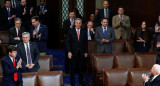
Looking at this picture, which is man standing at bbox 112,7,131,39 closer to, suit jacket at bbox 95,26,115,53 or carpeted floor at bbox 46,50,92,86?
suit jacket at bbox 95,26,115,53

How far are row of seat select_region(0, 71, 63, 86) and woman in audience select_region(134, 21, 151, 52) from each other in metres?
2.70

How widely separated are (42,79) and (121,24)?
336 cm

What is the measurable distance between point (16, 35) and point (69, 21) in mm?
1326

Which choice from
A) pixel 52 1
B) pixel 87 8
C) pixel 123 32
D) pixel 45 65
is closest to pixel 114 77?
pixel 45 65

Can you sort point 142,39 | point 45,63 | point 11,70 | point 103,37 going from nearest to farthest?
point 11,70
point 45,63
point 103,37
point 142,39

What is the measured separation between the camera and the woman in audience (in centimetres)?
609

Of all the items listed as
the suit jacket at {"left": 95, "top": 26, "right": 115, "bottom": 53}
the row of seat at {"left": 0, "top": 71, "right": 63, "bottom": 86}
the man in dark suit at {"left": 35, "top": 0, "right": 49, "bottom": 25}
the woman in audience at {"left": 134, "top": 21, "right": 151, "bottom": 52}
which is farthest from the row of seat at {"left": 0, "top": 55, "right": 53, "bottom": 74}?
the man in dark suit at {"left": 35, "top": 0, "right": 49, "bottom": 25}

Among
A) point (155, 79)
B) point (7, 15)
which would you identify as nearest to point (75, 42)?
point (155, 79)

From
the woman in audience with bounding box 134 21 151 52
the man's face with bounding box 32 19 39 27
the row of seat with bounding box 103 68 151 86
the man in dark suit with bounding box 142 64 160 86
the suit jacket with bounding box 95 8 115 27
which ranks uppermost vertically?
the suit jacket with bounding box 95 8 115 27

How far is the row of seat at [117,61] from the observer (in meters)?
5.09

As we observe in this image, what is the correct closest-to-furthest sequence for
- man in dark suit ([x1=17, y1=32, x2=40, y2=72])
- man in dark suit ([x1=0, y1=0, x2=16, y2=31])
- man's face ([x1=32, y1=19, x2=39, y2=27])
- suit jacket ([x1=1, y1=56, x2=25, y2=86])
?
suit jacket ([x1=1, y1=56, x2=25, y2=86]) → man in dark suit ([x1=17, y1=32, x2=40, y2=72]) → man's face ([x1=32, y1=19, x2=39, y2=27]) → man in dark suit ([x1=0, y1=0, x2=16, y2=31])

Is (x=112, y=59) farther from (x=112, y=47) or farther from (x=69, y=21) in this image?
(x=69, y=21)

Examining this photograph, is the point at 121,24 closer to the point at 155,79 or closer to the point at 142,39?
the point at 142,39

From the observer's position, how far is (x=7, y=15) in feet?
22.7
